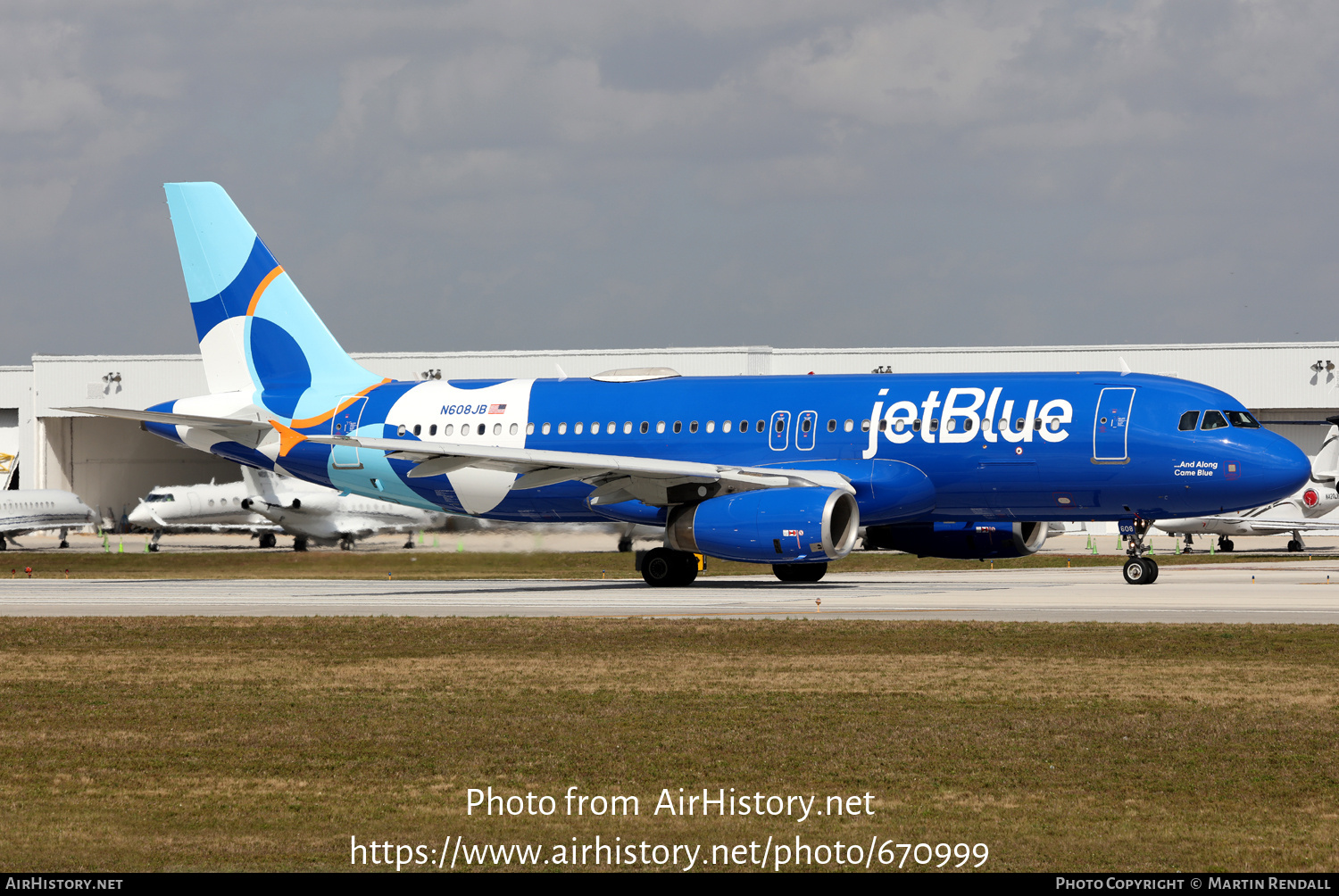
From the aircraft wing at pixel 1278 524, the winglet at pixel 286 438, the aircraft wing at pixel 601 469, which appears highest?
the winglet at pixel 286 438

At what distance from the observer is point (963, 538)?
112 ft

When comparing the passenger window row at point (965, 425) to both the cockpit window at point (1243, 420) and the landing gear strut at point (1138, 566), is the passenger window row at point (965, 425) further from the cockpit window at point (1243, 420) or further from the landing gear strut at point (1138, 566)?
the cockpit window at point (1243, 420)

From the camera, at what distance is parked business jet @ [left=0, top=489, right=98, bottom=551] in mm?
66812

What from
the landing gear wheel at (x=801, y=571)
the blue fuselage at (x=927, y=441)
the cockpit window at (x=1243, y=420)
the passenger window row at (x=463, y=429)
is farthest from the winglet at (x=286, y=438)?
the cockpit window at (x=1243, y=420)

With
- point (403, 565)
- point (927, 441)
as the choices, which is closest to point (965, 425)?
point (927, 441)

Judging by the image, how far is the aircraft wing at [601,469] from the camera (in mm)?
30922

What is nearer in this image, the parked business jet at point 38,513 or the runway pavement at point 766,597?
the runway pavement at point 766,597

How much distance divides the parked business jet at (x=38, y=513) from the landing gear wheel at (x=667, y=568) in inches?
1704

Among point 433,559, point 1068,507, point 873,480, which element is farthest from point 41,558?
point 1068,507

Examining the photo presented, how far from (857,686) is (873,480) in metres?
16.0

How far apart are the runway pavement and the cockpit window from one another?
3262mm

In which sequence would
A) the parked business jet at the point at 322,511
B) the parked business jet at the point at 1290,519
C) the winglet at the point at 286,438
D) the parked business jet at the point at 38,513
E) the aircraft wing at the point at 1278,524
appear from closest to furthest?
the winglet at the point at 286,438
the aircraft wing at the point at 1278,524
the parked business jet at the point at 1290,519
the parked business jet at the point at 322,511
the parked business jet at the point at 38,513

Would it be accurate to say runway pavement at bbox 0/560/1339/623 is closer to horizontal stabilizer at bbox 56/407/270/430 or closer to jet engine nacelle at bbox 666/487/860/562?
jet engine nacelle at bbox 666/487/860/562

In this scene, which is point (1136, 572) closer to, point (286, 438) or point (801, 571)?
point (801, 571)
